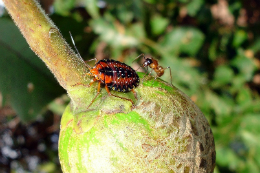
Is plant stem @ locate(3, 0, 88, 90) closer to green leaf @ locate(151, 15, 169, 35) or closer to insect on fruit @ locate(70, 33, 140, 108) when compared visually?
insect on fruit @ locate(70, 33, 140, 108)

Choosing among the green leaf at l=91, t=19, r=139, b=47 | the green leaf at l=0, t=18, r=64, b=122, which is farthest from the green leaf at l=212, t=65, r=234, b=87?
the green leaf at l=0, t=18, r=64, b=122

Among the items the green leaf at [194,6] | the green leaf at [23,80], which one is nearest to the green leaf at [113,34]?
the green leaf at [194,6]

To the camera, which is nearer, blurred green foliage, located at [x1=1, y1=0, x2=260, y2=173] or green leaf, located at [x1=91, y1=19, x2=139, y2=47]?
blurred green foliage, located at [x1=1, y1=0, x2=260, y2=173]

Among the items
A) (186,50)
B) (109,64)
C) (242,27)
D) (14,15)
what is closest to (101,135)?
(109,64)

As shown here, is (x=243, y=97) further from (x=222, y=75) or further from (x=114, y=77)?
(x=114, y=77)

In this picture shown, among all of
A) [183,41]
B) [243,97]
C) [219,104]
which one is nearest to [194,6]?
[183,41]

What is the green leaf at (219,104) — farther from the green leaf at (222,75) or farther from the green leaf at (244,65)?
the green leaf at (244,65)
